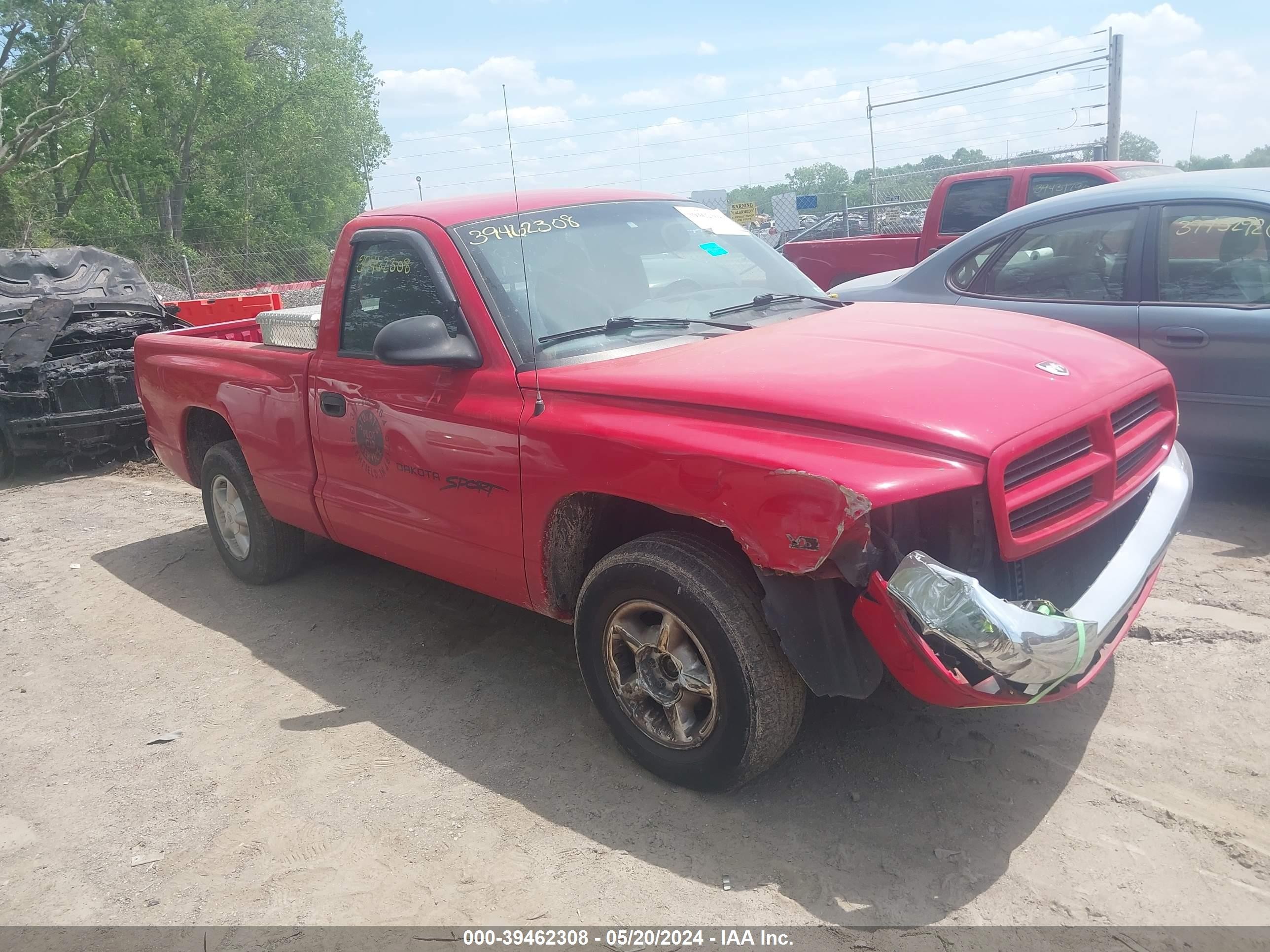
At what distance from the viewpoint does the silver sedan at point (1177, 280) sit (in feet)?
16.0

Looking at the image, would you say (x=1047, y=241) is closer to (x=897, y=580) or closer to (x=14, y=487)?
(x=897, y=580)

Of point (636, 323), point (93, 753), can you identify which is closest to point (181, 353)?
point (93, 753)

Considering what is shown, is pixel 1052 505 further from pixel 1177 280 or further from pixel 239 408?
pixel 239 408

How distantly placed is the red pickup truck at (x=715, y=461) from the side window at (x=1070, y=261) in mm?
1912

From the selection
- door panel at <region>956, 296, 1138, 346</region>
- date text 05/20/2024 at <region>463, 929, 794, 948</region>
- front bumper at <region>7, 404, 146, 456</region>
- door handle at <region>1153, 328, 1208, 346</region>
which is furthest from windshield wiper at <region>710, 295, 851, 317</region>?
front bumper at <region>7, 404, 146, 456</region>

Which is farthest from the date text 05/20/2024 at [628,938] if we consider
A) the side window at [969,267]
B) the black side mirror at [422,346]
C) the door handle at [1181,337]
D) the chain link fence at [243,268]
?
the chain link fence at [243,268]

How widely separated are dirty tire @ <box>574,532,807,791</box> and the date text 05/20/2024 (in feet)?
1.71

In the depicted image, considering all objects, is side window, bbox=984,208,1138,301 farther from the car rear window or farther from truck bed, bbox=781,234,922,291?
truck bed, bbox=781,234,922,291

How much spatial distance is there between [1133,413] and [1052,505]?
740 mm

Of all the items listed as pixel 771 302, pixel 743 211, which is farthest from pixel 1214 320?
pixel 743 211

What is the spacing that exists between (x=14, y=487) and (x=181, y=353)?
441cm

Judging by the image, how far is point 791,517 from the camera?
2609mm

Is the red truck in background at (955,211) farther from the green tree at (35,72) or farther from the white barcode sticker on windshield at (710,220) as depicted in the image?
the green tree at (35,72)

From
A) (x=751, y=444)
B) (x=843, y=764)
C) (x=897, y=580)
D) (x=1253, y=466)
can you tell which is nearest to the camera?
(x=897, y=580)
